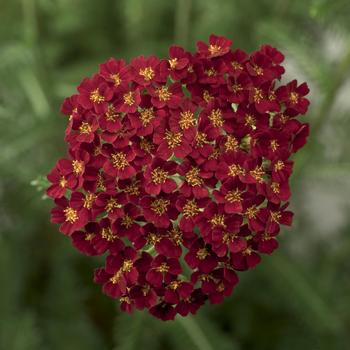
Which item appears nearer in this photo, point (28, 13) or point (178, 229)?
point (178, 229)

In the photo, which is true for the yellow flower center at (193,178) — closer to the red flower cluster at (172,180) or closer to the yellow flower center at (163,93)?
the red flower cluster at (172,180)

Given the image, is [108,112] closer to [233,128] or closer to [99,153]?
[99,153]

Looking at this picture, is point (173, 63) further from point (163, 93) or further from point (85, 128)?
point (85, 128)

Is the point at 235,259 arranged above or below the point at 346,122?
below

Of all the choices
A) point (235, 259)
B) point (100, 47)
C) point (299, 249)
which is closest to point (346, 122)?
point (299, 249)

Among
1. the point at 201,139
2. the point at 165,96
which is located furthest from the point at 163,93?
the point at 201,139

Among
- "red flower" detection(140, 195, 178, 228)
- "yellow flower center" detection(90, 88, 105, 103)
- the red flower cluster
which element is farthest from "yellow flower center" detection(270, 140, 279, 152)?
"yellow flower center" detection(90, 88, 105, 103)

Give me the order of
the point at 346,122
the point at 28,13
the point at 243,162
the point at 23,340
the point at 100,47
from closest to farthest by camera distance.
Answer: the point at 243,162, the point at 23,340, the point at 28,13, the point at 346,122, the point at 100,47

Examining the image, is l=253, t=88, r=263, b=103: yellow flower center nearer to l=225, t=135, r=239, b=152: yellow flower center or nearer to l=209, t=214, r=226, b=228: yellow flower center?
l=225, t=135, r=239, b=152: yellow flower center
